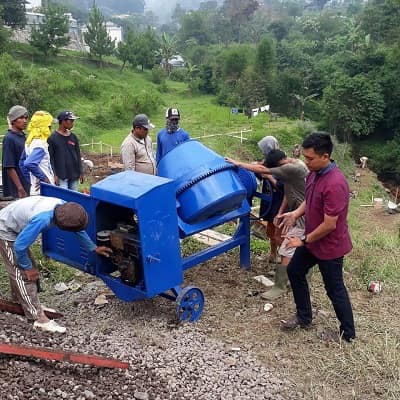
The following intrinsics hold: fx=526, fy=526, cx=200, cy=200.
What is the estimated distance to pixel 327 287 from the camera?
4016 mm

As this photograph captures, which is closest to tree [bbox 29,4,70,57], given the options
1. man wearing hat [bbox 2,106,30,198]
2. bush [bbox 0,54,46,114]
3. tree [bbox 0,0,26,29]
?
tree [bbox 0,0,26,29]

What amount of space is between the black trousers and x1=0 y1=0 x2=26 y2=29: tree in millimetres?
45738

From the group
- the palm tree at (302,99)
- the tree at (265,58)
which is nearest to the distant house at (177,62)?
the tree at (265,58)

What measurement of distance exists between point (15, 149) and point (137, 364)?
275 cm

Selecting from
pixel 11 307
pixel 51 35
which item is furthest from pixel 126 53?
pixel 11 307

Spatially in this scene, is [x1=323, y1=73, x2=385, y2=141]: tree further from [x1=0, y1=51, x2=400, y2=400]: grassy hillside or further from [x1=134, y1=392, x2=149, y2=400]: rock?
[x1=134, y1=392, x2=149, y2=400]: rock

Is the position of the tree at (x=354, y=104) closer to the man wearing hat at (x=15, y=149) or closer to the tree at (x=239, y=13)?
the man wearing hat at (x=15, y=149)

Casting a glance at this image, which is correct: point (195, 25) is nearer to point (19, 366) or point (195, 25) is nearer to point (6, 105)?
point (6, 105)

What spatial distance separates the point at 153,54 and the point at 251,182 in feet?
145

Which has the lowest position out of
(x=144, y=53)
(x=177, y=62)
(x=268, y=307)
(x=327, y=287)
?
(x=177, y=62)

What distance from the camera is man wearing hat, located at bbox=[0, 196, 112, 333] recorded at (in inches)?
141

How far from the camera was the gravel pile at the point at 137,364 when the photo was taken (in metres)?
3.21

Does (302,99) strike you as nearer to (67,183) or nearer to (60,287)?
(67,183)

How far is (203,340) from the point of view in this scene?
13.3 feet
